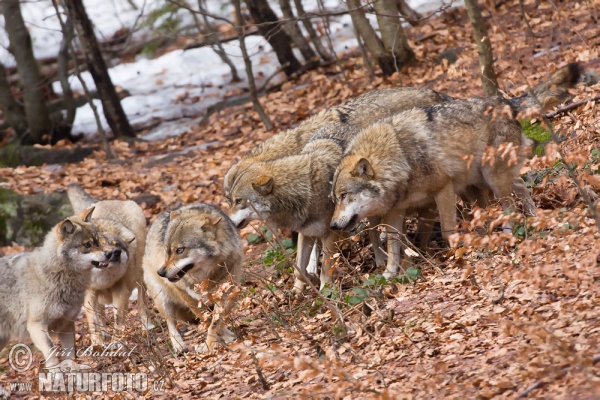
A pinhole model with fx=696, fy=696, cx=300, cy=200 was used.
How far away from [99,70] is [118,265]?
36.1 feet

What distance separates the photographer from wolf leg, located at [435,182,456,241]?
806 centimetres

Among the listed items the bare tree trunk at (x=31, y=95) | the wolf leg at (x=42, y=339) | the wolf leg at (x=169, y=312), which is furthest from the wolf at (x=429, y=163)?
the bare tree trunk at (x=31, y=95)

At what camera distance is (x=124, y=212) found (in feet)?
33.4

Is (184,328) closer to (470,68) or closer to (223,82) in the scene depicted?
(470,68)

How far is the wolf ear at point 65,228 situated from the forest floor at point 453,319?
51.2 inches

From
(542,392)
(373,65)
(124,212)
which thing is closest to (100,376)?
(124,212)

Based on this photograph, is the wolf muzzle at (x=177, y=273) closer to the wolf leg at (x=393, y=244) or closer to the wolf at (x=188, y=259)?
the wolf at (x=188, y=259)

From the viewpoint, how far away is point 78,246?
8.33 metres

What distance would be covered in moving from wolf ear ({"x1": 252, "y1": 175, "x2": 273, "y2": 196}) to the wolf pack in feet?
0.05

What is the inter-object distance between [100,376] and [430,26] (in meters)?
13.7

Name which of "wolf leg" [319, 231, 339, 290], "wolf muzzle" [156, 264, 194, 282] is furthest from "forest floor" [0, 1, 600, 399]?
"wolf muzzle" [156, 264, 194, 282]

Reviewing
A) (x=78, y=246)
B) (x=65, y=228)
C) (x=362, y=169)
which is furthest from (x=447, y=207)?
(x=65, y=228)

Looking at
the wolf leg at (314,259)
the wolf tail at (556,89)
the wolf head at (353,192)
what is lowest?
the wolf leg at (314,259)

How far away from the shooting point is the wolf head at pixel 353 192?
25.9 feet
